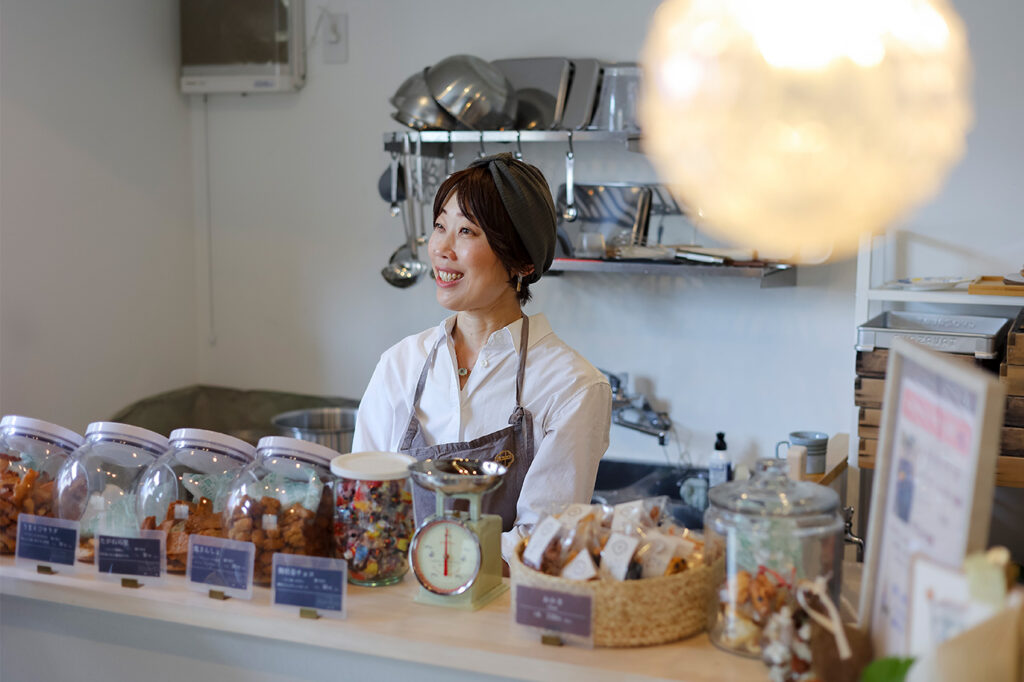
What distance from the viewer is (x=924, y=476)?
3.17 feet

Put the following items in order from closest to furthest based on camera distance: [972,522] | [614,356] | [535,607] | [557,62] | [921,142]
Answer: [972,522], [921,142], [535,607], [557,62], [614,356]

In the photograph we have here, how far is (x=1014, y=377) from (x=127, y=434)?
6.19 ft

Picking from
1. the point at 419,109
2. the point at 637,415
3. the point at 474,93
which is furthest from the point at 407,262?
the point at 637,415

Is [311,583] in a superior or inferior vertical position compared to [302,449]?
inferior

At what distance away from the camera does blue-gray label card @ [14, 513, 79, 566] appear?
1.38m

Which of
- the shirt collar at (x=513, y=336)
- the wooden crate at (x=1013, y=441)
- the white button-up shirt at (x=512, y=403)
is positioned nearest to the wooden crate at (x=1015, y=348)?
the wooden crate at (x=1013, y=441)

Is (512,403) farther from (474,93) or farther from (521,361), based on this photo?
(474,93)

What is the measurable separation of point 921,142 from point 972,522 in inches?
15.0

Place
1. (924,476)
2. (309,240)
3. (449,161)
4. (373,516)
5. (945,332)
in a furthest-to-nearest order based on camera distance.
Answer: (309,240)
(449,161)
(945,332)
(373,516)
(924,476)

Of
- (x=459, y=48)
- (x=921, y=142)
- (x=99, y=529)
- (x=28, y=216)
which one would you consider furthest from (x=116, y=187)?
(x=921, y=142)

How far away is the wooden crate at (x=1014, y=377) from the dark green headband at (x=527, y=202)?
1137 mm

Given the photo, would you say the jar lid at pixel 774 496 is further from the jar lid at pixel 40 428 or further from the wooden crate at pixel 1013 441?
the wooden crate at pixel 1013 441

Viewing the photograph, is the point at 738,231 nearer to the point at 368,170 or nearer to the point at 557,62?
the point at 557,62

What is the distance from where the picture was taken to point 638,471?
10.6ft
